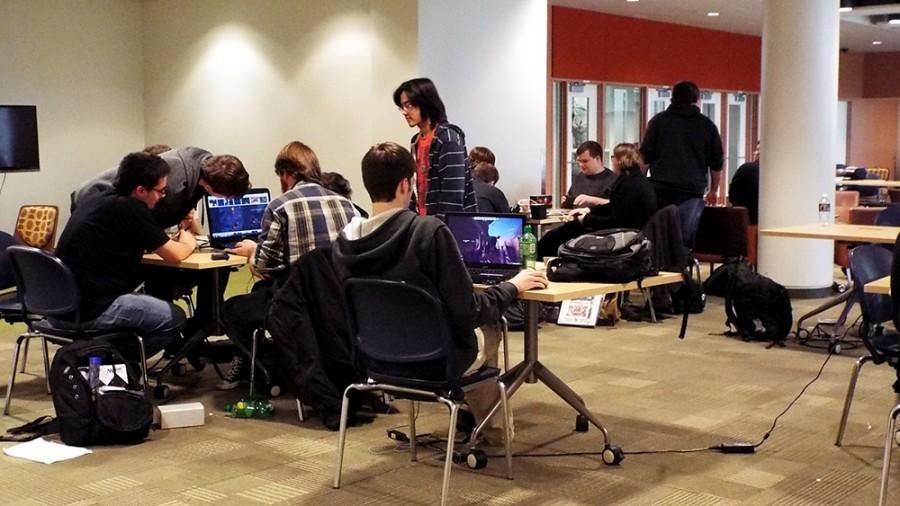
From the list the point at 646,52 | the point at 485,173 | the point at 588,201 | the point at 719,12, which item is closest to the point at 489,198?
the point at 485,173

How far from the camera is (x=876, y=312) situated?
4.68 m

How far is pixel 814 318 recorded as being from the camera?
7699 millimetres

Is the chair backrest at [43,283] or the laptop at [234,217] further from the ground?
the laptop at [234,217]

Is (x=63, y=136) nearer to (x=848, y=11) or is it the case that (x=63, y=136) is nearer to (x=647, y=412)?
(x=647, y=412)

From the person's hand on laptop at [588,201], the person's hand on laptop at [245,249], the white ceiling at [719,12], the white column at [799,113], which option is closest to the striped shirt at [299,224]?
the person's hand on laptop at [245,249]

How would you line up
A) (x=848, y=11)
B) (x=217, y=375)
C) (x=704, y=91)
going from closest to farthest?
(x=217, y=375), (x=848, y=11), (x=704, y=91)

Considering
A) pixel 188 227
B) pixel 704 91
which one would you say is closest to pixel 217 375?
pixel 188 227

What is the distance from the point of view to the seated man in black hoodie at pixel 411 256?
3.52 metres

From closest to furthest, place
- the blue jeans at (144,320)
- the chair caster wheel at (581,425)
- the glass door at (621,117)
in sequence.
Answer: the chair caster wheel at (581,425)
the blue jeans at (144,320)
the glass door at (621,117)

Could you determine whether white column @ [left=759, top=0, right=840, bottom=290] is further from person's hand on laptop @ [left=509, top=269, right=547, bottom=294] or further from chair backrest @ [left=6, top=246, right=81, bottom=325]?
chair backrest @ [left=6, top=246, right=81, bottom=325]

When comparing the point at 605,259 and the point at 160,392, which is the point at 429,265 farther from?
the point at 160,392

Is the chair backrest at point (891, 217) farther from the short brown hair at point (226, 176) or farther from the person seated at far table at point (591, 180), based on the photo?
the short brown hair at point (226, 176)

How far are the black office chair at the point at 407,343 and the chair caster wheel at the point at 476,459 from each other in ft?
1.62

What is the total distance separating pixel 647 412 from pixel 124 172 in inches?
104
